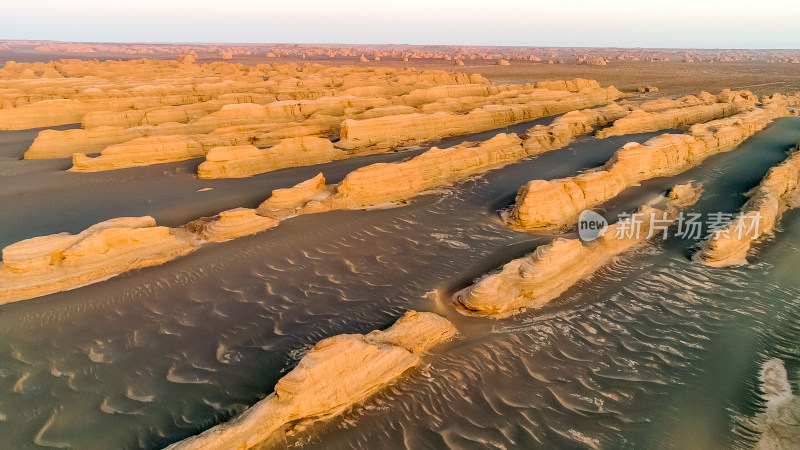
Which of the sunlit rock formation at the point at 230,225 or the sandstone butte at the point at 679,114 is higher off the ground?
the sandstone butte at the point at 679,114

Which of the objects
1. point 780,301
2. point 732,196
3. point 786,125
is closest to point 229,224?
point 780,301

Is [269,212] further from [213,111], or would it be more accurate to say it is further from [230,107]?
[213,111]

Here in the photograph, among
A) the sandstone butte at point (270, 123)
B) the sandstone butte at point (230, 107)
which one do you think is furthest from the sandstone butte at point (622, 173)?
the sandstone butte at point (230, 107)

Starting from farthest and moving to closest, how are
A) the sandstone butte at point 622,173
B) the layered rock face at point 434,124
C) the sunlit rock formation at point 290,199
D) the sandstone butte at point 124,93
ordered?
the sandstone butte at point 124,93 < the layered rock face at point 434,124 < the sunlit rock formation at point 290,199 < the sandstone butte at point 622,173

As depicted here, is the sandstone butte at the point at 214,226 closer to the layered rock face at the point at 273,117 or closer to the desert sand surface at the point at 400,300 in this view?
the desert sand surface at the point at 400,300

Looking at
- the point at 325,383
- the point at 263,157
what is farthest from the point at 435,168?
the point at 325,383

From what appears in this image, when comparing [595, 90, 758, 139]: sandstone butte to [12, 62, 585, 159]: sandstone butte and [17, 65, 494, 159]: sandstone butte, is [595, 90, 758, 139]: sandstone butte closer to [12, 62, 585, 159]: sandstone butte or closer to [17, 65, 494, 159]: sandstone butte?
[12, 62, 585, 159]: sandstone butte

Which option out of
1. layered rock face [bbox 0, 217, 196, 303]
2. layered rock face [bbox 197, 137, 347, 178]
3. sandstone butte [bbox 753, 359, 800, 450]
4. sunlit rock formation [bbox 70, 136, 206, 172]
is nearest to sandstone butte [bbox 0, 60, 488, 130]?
sunlit rock formation [bbox 70, 136, 206, 172]
